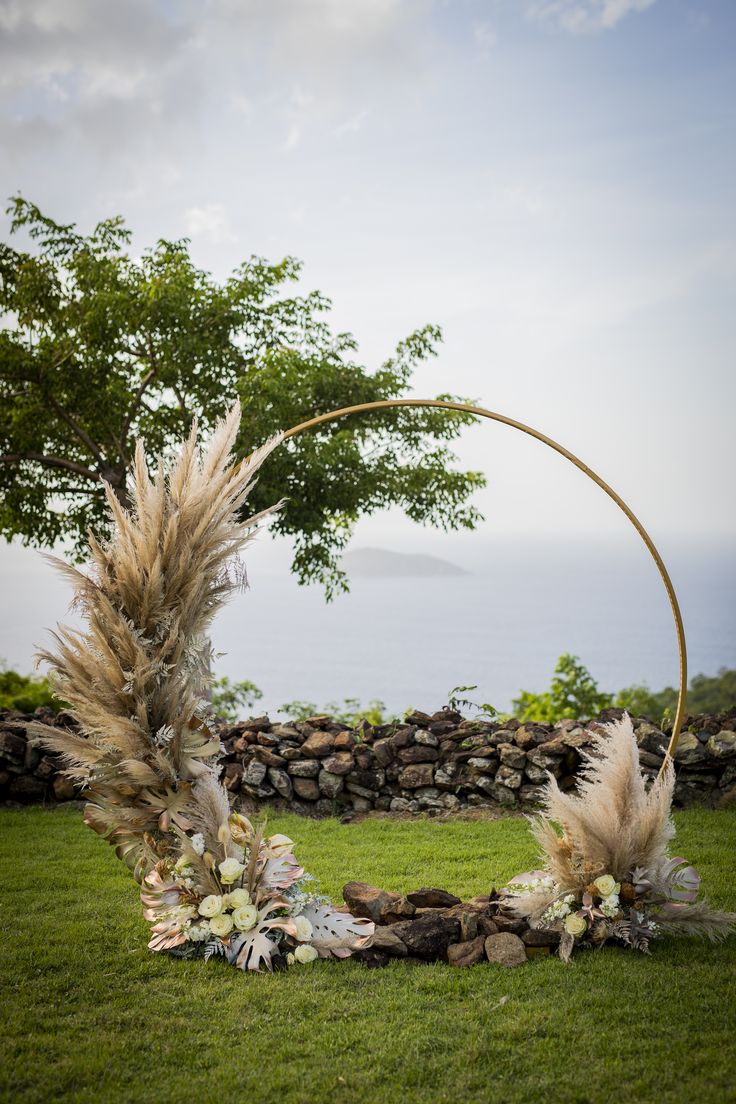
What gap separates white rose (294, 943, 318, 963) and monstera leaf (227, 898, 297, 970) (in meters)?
0.08

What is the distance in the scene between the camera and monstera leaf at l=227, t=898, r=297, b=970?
11.6 feet

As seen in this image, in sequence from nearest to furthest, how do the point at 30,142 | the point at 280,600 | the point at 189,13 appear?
1. the point at 189,13
2. the point at 30,142
3. the point at 280,600

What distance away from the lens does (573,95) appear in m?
8.72

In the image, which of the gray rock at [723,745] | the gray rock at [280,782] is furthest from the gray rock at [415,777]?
the gray rock at [723,745]

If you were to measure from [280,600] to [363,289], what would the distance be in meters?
6.18

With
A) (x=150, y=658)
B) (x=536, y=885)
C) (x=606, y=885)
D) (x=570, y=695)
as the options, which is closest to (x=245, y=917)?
(x=150, y=658)

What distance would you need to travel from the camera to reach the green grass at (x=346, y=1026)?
2646 mm

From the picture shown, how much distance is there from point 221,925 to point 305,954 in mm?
381

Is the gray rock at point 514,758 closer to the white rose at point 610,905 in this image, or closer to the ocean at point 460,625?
the ocean at point 460,625

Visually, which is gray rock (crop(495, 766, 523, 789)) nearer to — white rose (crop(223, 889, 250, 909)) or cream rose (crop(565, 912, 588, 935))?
cream rose (crop(565, 912, 588, 935))

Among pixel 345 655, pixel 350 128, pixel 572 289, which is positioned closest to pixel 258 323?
pixel 350 128

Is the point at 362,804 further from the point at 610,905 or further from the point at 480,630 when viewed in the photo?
the point at 480,630

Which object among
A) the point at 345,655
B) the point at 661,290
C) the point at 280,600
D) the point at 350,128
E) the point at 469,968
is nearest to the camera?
the point at 469,968

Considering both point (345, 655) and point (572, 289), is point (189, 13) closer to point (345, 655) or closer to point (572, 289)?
point (572, 289)
